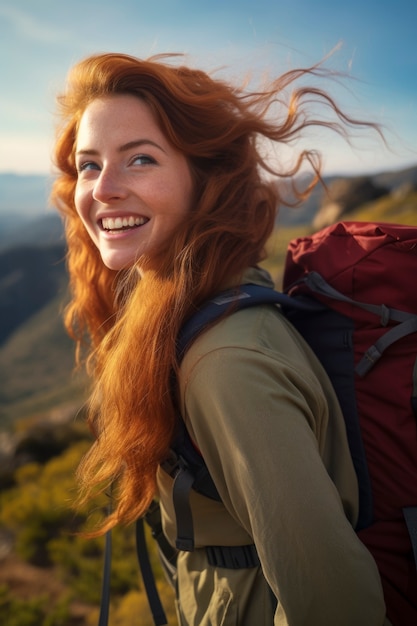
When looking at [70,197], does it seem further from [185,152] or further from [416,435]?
[416,435]

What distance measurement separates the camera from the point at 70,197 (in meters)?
2.30

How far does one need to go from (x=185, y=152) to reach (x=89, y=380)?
1.24 meters

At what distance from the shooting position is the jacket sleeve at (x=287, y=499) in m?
1.09

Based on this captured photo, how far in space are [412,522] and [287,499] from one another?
A: 17.4 inches

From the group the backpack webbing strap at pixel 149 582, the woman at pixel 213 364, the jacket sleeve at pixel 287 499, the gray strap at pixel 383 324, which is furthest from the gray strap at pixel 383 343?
the backpack webbing strap at pixel 149 582

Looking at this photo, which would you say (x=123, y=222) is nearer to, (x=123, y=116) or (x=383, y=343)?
(x=123, y=116)

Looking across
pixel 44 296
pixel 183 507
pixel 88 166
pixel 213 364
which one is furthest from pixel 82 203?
pixel 44 296

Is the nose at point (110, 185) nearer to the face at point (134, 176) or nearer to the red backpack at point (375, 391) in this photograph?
the face at point (134, 176)

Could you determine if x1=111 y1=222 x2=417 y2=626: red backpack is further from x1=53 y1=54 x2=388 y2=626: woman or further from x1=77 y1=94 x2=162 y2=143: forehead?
x1=77 y1=94 x2=162 y2=143: forehead

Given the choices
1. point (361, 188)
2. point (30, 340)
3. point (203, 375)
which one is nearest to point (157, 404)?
point (203, 375)

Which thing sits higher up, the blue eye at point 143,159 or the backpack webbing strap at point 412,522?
the blue eye at point 143,159

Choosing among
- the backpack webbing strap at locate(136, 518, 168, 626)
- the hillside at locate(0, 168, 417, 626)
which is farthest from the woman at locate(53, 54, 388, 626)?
the hillside at locate(0, 168, 417, 626)

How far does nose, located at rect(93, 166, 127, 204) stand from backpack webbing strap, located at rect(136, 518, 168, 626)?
4.47ft

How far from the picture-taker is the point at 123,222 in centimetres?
167
